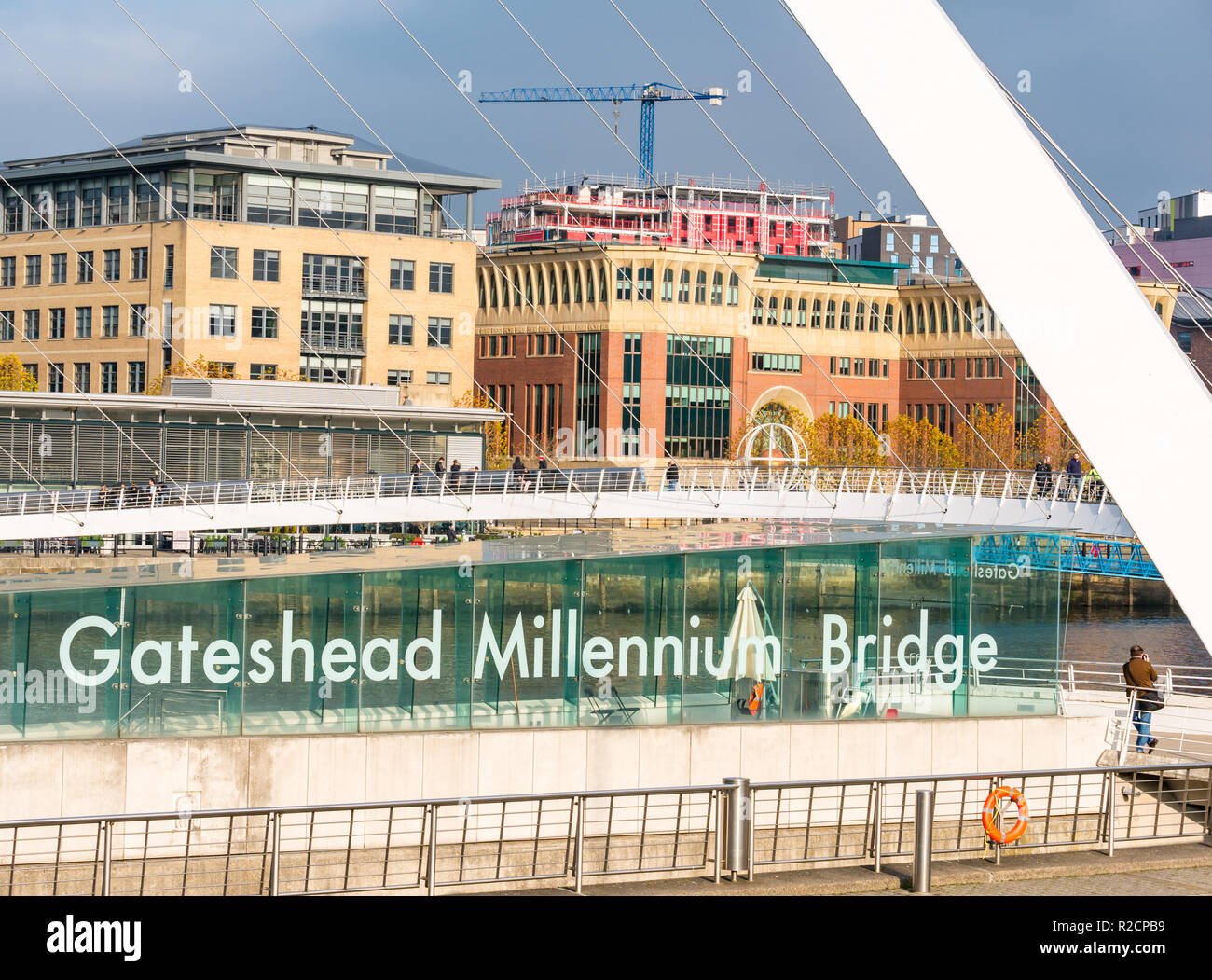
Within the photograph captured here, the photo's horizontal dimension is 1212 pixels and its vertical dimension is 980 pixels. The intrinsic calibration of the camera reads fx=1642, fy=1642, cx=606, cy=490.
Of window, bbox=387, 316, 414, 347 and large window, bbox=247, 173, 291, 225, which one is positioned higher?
large window, bbox=247, 173, 291, 225

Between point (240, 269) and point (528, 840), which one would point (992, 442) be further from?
point (528, 840)

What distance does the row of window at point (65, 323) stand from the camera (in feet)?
229

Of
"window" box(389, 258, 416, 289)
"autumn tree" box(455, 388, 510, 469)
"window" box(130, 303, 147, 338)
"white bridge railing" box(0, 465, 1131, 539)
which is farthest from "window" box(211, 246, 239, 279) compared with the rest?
"white bridge railing" box(0, 465, 1131, 539)

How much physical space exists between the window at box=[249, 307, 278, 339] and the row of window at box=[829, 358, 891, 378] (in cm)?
3864

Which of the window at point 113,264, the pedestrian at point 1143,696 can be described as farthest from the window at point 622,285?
the pedestrian at point 1143,696

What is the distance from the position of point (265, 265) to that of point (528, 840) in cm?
6084

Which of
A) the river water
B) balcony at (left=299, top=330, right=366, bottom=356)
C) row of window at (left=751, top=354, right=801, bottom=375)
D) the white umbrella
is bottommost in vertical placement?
the river water

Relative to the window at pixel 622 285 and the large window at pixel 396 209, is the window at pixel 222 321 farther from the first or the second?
the window at pixel 622 285

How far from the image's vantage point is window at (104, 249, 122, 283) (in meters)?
70.6

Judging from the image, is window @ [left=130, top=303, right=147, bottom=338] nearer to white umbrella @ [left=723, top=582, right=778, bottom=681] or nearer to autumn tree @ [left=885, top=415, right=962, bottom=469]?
autumn tree @ [left=885, top=415, right=962, bottom=469]

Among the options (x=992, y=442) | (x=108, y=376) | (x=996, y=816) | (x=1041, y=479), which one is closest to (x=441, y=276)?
(x=108, y=376)

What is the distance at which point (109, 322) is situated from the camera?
71.0 metres

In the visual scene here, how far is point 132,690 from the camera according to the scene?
12.9 metres
